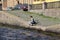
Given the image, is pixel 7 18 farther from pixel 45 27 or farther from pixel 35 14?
pixel 45 27

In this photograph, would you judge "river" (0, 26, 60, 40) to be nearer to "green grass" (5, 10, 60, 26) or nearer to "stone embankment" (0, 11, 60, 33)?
"stone embankment" (0, 11, 60, 33)

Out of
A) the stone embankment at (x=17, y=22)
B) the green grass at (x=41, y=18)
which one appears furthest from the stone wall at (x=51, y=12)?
the stone embankment at (x=17, y=22)

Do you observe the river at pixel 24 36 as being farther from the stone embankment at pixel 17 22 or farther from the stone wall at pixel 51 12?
the stone wall at pixel 51 12

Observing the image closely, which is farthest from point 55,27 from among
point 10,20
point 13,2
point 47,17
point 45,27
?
point 13,2

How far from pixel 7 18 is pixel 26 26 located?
7629mm

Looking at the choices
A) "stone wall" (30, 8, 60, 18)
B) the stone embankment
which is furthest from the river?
"stone wall" (30, 8, 60, 18)

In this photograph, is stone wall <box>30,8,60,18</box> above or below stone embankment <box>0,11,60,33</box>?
above

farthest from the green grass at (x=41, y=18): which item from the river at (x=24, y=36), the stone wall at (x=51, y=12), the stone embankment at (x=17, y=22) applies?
the river at (x=24, y=36)

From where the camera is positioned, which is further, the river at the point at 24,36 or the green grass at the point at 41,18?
the green grass at the point at 41,18

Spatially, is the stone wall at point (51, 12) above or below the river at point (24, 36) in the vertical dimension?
above

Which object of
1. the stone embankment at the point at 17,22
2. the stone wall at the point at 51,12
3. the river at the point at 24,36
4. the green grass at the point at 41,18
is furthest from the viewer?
the stone wall at the point at 51,12

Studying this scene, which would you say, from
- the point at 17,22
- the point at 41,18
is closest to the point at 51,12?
the point at 41,18

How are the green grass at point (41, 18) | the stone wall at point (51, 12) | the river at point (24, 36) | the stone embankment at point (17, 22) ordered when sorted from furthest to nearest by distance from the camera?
the stone wall at point (51, 12) → the green grass at point (41, 18) → the stone embankment at point (17, 22) → the river at point (24, 36)

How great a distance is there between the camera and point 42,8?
167 ft
